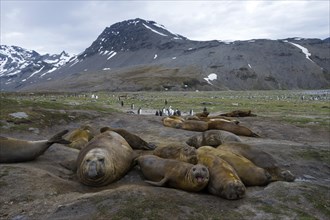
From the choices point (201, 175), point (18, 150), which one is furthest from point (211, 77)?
point (201, 175)

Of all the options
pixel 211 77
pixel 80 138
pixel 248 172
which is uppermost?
pixel 211 77

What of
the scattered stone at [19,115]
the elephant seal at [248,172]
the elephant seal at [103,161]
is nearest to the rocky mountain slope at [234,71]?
the scattered stone at [19,115]

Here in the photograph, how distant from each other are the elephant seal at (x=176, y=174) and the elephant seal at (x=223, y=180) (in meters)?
0.25

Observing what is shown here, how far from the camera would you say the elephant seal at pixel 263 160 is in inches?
430

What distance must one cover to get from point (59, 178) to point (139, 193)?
281 centimetres

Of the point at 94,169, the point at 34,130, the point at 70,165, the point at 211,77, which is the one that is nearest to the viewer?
the point at 94,169

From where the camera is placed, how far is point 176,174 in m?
9.76

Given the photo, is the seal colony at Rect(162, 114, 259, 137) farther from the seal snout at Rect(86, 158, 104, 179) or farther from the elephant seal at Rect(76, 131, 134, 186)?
the seal snout at Rect(86, 158, 104, 179)

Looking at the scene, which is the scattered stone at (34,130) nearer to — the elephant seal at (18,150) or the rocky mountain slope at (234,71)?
the elephant seal at (18,150)

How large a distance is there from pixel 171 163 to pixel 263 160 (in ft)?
9.63

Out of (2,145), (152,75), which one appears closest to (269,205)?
(2,145)

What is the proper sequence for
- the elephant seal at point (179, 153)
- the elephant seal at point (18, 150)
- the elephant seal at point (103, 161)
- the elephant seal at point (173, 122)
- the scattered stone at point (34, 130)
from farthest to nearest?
the elephant seal at point (173, 122), the scattered stone at point (34, 130), the elephant seal at point (18, 150), the elephant seal at point (179, 153), the elephant seal at point (103, 161)

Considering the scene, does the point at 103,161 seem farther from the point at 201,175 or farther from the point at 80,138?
the point at 80,138

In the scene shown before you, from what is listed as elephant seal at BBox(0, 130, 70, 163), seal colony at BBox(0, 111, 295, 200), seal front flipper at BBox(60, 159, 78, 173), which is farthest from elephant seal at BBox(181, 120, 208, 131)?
seal front flipper at BBox(60, 159, 78, 173)
